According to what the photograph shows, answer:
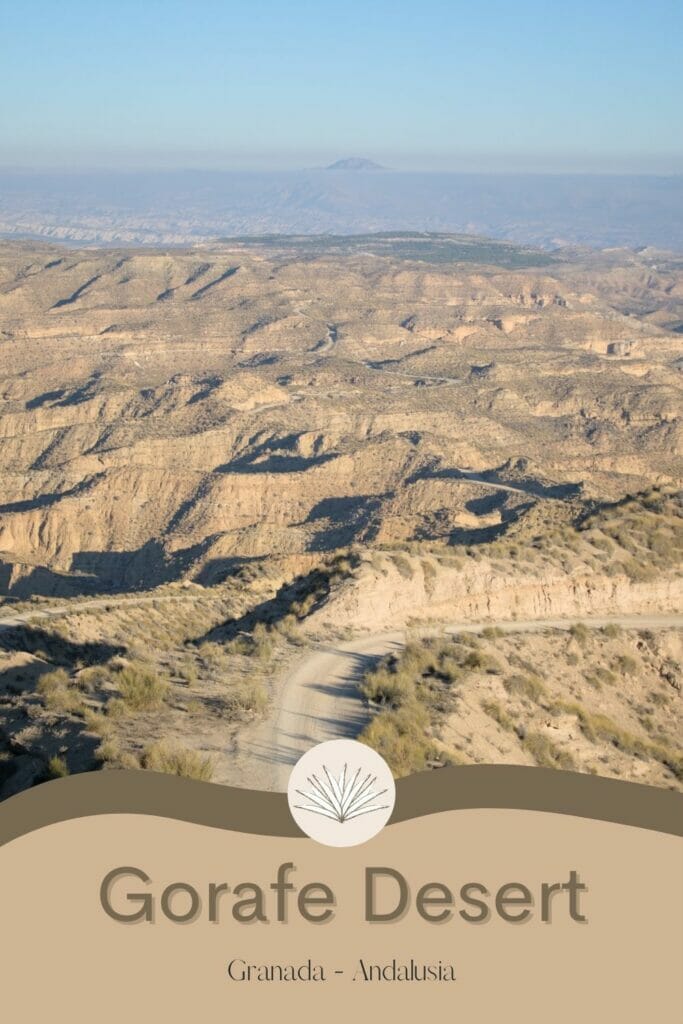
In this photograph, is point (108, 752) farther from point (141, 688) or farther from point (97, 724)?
point (141, 688)

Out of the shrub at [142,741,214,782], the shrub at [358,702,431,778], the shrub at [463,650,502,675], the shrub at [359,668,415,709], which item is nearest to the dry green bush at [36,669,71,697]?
the shrub at [142,741,214,782]

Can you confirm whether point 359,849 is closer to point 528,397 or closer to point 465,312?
point 528,397

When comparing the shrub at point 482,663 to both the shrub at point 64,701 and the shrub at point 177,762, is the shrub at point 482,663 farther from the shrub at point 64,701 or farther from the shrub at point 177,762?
the shrub at point 64,701

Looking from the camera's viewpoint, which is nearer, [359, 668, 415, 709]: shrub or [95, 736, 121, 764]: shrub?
[95, 736, 121, 764]: shrub

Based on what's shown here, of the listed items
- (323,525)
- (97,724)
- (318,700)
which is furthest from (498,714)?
(323,525)

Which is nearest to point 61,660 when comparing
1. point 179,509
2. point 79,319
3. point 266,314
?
point 179,509

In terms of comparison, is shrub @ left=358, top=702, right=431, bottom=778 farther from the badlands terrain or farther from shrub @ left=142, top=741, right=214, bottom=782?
shrub @ left=142, top=741, right=214, bottom=782
